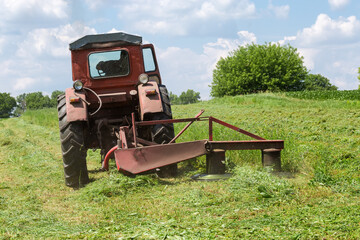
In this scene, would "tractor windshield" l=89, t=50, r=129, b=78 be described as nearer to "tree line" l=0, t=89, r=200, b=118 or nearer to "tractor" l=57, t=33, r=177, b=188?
"tractor" l=57, t=33, r=177, b=188

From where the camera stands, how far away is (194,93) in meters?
138

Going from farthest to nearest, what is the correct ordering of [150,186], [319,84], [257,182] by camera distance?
[319,84]
[150,186]
[257,182]

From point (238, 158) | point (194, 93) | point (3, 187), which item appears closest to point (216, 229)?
point (238, 158)

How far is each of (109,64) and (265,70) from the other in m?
44.4

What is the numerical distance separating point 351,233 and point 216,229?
3.52 ft

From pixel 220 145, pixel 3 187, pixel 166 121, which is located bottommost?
pixel 3 187

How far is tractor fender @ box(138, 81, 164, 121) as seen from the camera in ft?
20.0

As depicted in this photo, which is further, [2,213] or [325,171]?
[325,171]

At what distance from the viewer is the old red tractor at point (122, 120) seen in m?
5.59

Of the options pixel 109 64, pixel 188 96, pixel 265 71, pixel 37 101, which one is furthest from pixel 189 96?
pixel 109 64

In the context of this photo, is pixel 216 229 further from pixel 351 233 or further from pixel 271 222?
pixel 351 233

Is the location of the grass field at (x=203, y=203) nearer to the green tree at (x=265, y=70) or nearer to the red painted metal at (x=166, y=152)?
the red painted metal at (x=166, y=152)

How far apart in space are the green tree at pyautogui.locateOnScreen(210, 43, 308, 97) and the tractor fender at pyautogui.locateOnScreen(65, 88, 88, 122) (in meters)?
44.0

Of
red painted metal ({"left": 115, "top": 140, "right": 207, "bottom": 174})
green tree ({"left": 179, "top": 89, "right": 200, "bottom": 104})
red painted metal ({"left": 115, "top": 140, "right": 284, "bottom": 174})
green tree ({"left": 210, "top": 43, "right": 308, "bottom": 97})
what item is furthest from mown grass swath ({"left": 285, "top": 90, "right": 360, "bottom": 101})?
green tree ({"left": 179, "top": 89, "right": 200, "bottom": 104})
